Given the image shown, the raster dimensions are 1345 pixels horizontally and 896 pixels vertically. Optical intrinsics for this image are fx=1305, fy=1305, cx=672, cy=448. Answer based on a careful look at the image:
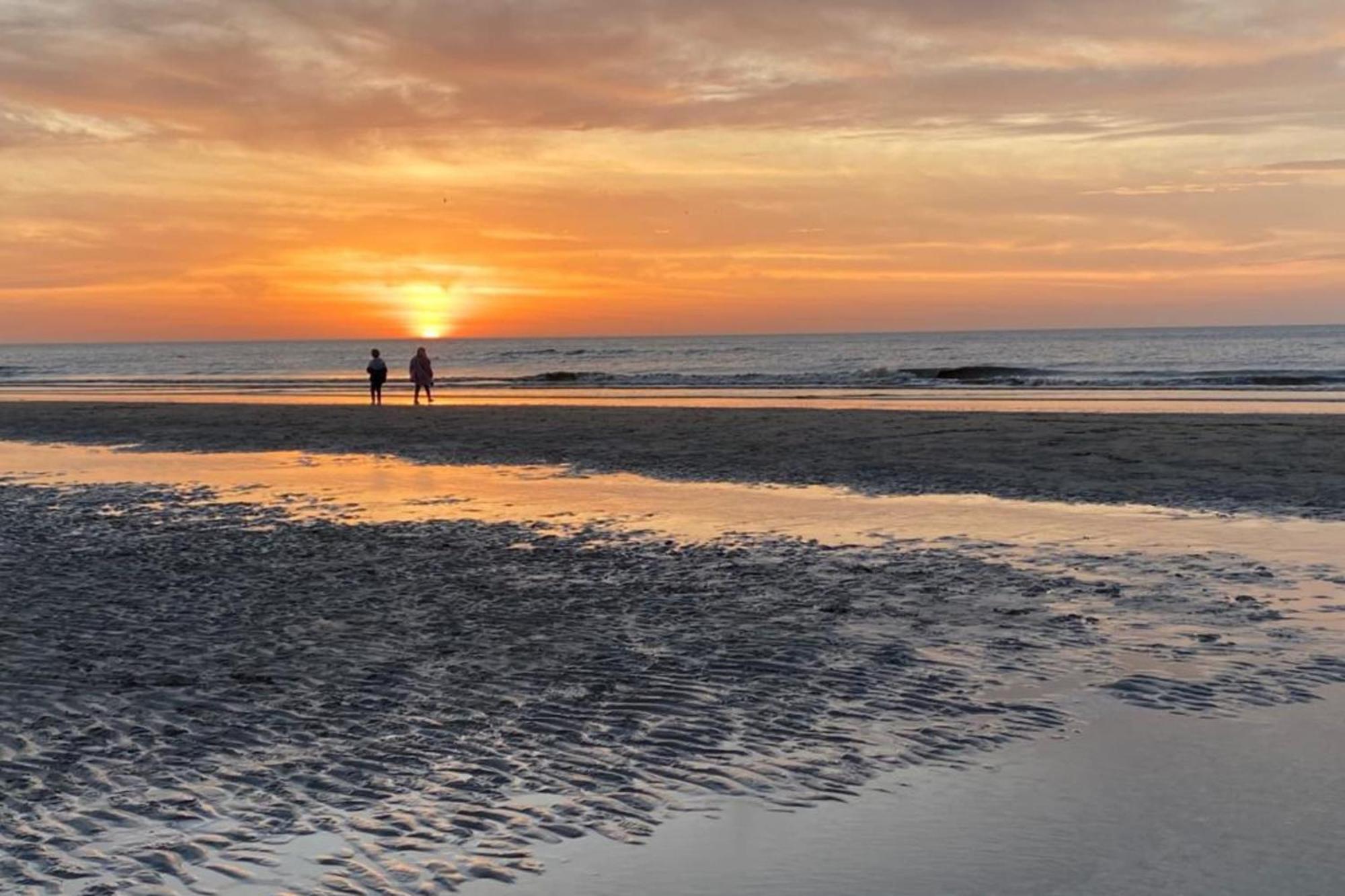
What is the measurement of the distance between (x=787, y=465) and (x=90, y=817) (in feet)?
49.8

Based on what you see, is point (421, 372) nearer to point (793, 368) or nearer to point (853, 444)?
point (853, 444)

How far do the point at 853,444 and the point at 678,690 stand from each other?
1567 centimetres

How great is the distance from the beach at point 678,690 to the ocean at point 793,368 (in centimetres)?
3757

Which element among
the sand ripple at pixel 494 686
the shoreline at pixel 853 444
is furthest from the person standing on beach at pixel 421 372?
the sand ripple at pixel 494 686

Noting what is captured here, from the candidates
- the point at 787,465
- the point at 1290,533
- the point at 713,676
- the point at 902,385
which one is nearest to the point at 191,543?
the point at 713,676

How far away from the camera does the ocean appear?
2175 inches

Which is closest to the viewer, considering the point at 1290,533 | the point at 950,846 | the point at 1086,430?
the point at 950,846

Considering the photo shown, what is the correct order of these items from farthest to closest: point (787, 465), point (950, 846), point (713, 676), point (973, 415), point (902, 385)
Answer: point (902, 385)
point (973, 415)
point (787, 465)
point (713, 676)
point (950, 846)

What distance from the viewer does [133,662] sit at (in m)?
8.02

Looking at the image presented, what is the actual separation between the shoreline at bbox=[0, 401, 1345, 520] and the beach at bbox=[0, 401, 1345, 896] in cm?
43

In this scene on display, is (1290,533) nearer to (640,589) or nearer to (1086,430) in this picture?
(640,589)

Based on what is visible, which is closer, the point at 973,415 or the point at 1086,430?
the point at 1086,430

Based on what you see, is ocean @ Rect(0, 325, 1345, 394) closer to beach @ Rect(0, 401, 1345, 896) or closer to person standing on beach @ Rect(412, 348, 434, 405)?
person standing on beach @ Rect(412, 348, 434, 405)

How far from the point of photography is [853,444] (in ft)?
74.4
